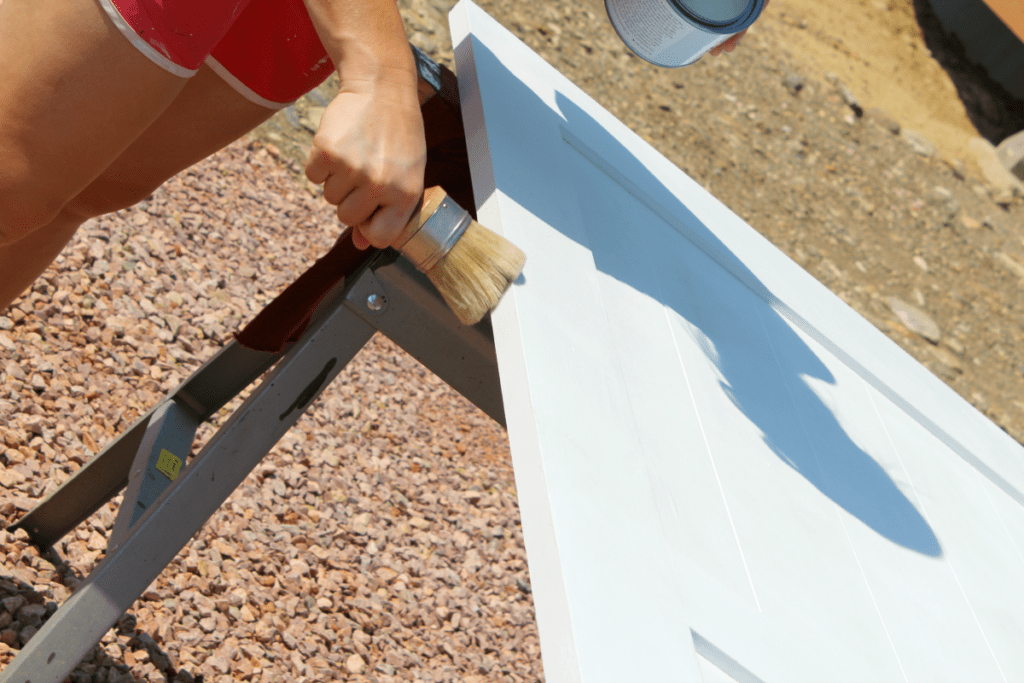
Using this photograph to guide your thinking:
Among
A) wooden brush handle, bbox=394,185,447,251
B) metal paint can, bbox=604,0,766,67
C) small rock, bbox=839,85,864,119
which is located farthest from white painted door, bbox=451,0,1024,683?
small rock, bbox=839,85,864,119

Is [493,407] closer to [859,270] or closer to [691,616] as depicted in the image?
[691,616]

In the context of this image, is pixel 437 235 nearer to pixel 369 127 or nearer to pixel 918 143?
pixel 369 127

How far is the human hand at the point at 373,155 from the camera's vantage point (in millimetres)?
823

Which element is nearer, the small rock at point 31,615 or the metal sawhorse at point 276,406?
the metal sawhorse at point 276,406

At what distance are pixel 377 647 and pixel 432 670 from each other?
0.15 meters

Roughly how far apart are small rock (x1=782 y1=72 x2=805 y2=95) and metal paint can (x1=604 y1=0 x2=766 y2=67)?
563cm

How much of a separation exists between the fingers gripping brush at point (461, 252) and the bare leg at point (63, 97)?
0.33 metres

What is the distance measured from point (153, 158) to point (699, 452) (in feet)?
3.11

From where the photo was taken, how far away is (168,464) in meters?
1.41

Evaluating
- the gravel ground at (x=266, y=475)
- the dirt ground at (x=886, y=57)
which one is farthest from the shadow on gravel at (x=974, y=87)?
the gravel ground at (x=266, y=475)

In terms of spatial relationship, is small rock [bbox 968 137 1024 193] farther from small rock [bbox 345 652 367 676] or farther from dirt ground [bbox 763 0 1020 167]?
small rock [bbox 345 652 367 676]

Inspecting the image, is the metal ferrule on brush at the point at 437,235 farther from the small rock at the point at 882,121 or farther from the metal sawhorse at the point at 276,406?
the small rock at the point at 882,121

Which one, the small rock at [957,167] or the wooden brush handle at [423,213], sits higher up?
the small rock at [957,167]

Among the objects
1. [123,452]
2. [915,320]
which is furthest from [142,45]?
[915,320]
